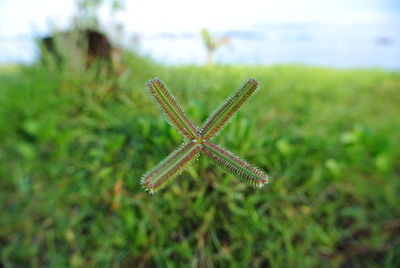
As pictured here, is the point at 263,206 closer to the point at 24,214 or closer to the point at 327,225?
the point at 327,225

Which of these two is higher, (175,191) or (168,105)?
(168,105)

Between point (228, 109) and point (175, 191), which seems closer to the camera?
point (228, 109)

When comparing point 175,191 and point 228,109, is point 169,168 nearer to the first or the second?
point 228,109

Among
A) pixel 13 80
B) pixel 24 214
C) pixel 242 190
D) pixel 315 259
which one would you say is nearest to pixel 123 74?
pixel 13 80

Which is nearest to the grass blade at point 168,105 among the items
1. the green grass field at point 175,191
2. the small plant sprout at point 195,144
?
the small plant sprout at point 195,144

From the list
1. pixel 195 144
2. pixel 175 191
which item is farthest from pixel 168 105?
pixel 175 191

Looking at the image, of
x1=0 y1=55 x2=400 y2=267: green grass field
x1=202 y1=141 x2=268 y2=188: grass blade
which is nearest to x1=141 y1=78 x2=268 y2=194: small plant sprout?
x1=202 y1=141 x2=268 y2=188: grass blade

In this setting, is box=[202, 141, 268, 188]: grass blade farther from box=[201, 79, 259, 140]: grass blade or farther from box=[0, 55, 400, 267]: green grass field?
box=[0, 55, 400, 267]: green grass field
